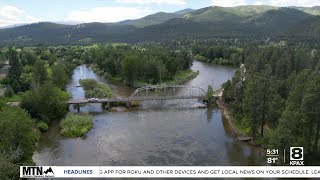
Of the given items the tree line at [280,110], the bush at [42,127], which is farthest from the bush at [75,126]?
the tree line at [280,110]

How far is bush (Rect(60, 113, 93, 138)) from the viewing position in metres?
53.4

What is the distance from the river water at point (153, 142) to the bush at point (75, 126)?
96cm

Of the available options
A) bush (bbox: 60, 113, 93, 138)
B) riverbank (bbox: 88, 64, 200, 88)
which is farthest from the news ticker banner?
riverbank (bbox: 88, 64, 200, 88)

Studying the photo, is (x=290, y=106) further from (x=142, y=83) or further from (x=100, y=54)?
(x=100, y=54)

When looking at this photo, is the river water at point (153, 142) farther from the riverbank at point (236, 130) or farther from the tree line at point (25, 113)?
the tree line at point (25, 113)

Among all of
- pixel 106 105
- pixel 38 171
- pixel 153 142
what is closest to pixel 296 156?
pixel 153 142

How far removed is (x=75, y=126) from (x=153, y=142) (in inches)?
520

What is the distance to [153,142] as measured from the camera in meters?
49.0

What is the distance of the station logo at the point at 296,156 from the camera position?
35031 mm

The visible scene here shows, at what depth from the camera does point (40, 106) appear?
59.0 m

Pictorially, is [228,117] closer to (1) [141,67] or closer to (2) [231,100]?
(2) [231,100]

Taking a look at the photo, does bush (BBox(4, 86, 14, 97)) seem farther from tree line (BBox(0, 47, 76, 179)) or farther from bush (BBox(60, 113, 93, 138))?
bush (BBox(60, 113, 93, 138))

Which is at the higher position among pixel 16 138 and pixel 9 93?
pixel 9 93

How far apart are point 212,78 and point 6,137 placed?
70.9m
